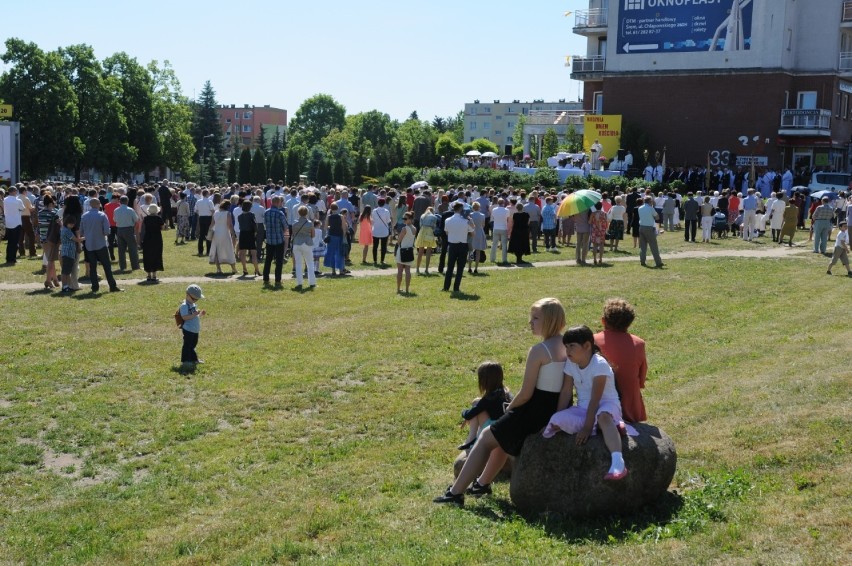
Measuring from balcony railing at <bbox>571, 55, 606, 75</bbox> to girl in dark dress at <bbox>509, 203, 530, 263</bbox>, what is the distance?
38.9 m

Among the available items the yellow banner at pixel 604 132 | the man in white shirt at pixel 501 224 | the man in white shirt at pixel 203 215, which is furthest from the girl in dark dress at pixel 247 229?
the yellow banner at pixel 604 132

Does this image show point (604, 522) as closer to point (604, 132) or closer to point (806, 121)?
point (806, 121)

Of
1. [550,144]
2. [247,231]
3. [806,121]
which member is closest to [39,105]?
[550,144]

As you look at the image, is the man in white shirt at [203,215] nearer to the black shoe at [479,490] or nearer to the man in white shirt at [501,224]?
the man in white shirt at [501,224]

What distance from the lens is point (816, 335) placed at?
566 inches

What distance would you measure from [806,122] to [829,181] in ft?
30.4

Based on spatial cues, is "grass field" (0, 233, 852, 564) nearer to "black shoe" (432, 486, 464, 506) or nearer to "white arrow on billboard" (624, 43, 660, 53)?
"black shoe" (432, 486, 464, 506)

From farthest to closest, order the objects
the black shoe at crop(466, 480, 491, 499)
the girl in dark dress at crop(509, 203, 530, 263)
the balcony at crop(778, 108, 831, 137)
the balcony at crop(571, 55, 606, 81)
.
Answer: the balcony at crop(571, 55, 606, 81) < the balcony at crop(778, 108, 831, 137) < the girl in dark dress at crop(509, 203, 530, 263) < the black shoe at crop(466, 480, 491, 499)

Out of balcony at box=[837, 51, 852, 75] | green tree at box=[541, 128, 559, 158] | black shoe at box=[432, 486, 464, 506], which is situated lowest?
black shoe at box=[432, 486, 464, 506]

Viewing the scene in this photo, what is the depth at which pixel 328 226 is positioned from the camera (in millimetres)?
21406

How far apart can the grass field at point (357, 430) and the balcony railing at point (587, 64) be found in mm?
44236

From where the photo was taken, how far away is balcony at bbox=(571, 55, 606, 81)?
199 feet

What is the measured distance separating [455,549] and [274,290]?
13.5 meters

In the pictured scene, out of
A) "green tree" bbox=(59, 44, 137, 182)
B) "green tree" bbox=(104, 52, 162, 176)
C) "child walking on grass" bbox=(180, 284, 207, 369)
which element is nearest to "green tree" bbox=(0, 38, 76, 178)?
"green tree" bbox=(59, 44, 137, 182)
